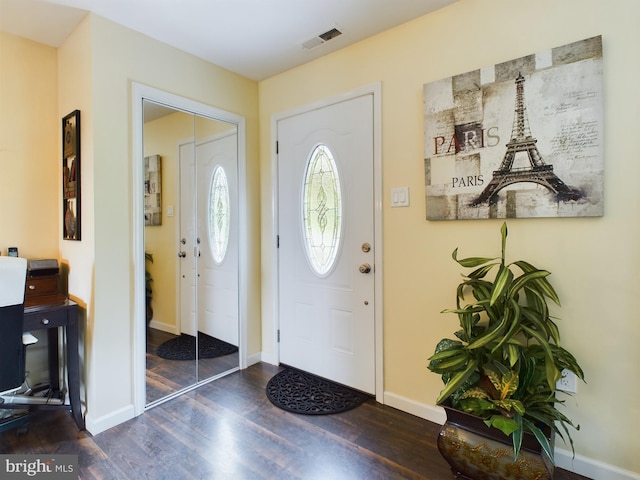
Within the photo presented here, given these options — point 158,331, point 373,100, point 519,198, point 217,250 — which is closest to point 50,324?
point 158,331

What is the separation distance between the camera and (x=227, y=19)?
6.72ft

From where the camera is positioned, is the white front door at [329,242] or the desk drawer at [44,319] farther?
the white front door at [329,242]

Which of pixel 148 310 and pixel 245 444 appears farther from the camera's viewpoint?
pixel 148 310

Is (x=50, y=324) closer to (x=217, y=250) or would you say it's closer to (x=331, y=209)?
(x=217, y=250)

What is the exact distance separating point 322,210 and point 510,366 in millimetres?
1608

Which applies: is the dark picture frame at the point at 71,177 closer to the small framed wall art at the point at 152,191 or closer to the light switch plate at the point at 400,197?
the small framed wall art at the point at 152,191

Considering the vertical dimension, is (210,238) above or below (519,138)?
below

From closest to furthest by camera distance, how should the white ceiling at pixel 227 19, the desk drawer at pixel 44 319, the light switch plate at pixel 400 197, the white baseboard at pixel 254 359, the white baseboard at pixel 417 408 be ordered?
1. the desk drawer at pixel 44 319
2. the white ceiling at pixel 227 19
3. the white baseboard at pixel 417 408
4. the light switch plate at pixel 400 197
5. the white baseboard at pixel 254 359

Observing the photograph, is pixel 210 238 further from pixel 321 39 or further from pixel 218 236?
pixel 321 39

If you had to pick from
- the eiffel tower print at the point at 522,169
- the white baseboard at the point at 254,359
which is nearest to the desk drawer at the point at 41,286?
the white baseboard at the point at 254,359

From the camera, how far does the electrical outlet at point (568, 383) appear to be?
160 centimetres

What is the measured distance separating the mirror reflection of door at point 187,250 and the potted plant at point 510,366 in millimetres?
1808

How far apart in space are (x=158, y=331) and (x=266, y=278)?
961 mm

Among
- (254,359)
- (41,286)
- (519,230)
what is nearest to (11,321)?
(41,286)
